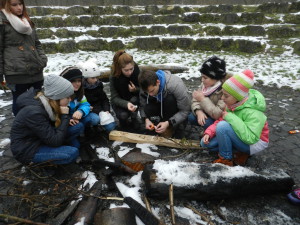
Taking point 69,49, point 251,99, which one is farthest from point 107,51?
point 251,99

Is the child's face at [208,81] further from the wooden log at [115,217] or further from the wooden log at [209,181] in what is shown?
the wooden log at [115,217]

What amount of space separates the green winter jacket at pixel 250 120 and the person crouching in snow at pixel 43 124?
1789mm

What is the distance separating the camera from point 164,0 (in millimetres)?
Result: 11930

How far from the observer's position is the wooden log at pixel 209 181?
6.85ft

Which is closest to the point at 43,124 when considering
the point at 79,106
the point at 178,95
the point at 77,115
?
the point at 77,115

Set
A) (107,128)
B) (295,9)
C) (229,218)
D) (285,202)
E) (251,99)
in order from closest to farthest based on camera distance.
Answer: (229,218), (285,202), (251,99), (107,128), (295,9)

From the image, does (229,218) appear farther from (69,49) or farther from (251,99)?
(69,49)

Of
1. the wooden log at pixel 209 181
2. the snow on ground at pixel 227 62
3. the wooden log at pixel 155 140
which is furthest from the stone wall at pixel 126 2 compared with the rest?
the wooden log at pixel 209 181

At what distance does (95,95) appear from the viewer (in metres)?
3.41

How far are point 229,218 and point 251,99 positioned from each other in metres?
1.20

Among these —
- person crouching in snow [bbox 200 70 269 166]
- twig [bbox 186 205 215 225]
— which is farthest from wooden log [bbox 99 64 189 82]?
twig [bbox 186 205 215 225]

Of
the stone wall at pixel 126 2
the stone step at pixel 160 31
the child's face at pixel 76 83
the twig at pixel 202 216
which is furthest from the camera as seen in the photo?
the stone wall at pixel 126 2

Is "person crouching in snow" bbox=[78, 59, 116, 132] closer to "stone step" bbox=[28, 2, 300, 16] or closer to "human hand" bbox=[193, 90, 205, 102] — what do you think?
"human hand" bbox=[193, 90, 205, 102]

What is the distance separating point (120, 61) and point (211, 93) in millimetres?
1315
